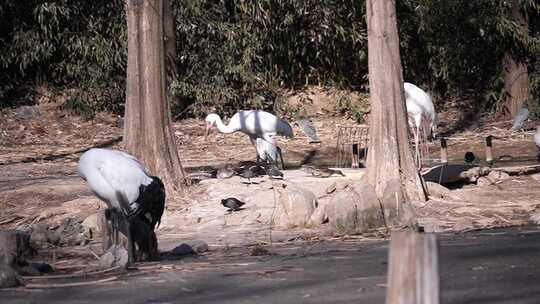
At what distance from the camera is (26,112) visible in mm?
28234

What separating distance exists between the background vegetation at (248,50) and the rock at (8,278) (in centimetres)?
1842

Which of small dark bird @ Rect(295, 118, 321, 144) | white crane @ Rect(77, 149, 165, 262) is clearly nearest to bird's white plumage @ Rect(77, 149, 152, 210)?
white crane @ Rect(77, 149, 165, 262)

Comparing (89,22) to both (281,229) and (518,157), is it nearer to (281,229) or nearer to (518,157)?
(518,157)

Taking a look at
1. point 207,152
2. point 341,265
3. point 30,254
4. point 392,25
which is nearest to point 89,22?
point 207,152

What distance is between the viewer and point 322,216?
14.3m

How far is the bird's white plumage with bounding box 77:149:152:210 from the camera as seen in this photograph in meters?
10.7

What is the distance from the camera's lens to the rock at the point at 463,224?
13.5 metres

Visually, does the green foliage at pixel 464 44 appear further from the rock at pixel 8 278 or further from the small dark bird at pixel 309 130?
the rock at pixel 8 278

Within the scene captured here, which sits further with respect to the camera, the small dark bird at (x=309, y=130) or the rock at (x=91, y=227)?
the small dark bird at (x=309, y=130)

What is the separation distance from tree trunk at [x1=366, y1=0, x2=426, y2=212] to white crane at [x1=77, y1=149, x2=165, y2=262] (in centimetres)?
473

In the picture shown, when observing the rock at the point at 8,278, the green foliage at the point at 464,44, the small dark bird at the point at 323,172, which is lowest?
the rock at the point at 8,278

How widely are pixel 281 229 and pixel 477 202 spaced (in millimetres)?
3076

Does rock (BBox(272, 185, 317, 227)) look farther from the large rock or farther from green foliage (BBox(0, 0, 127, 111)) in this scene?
green foliage (BBox(0, 0, 127, 111))

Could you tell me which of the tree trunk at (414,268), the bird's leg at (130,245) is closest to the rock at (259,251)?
the bird's leg at (130,245)
